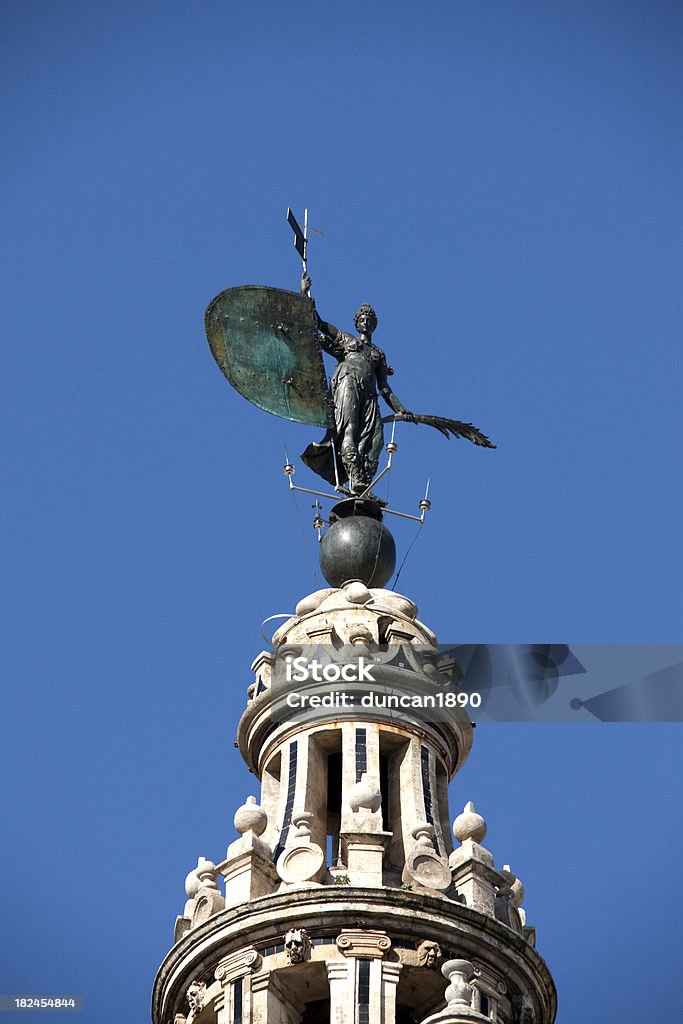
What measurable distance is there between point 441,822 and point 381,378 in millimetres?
12888

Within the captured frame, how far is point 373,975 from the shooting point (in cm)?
4553

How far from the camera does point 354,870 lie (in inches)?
1848

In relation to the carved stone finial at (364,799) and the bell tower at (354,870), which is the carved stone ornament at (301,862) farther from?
the carved stone finial at (364,799)

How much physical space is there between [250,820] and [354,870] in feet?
8.29

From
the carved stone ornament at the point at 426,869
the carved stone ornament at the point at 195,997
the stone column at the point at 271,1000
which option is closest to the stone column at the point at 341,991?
the stone column at the point at 271,1000

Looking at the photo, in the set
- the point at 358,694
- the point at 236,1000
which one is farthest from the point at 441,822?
the point at 236,1000

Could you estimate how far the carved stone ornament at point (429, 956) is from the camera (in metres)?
46.0

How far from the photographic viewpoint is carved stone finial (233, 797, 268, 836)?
158ft

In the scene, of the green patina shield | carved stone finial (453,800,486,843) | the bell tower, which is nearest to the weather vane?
the green patina shield

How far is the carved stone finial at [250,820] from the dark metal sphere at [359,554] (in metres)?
8.15

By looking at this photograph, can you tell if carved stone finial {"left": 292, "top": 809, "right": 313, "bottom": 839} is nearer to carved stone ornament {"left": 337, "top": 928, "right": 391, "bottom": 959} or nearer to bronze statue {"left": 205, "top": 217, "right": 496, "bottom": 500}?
carved stone ornament {"left": 337, "top": 928, "right": 391, "bottom": 959}

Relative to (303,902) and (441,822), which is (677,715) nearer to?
(441,822)

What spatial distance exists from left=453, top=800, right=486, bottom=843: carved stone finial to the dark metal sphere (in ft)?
25.3

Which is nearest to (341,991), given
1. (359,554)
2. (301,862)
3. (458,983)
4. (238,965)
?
(238,965)
